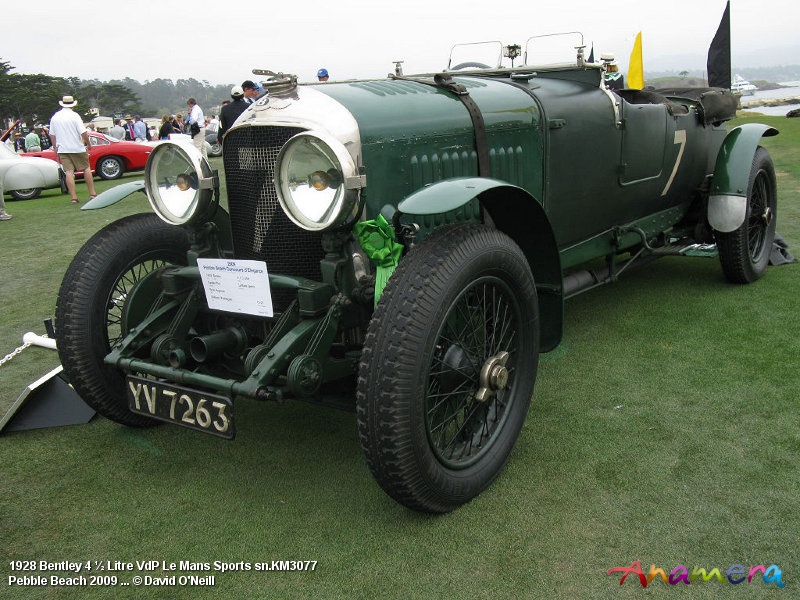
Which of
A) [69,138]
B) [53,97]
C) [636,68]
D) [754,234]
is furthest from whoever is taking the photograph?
[53,97]

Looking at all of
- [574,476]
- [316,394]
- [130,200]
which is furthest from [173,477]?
[130,200]

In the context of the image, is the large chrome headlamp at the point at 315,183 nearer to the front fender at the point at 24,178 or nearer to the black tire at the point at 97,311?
the black tire at the point at 97,311

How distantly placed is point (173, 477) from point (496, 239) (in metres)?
1.58

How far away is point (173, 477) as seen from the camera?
2.81m

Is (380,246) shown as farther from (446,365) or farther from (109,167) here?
(109,167)

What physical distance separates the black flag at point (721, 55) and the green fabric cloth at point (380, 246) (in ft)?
16.0

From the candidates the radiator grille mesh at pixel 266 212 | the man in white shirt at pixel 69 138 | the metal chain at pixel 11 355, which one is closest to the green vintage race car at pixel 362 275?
the radiator grille mesh at pixel 266 212

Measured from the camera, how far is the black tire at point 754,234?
4535mm

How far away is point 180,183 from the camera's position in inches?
116

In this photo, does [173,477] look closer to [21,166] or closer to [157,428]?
[157,428]

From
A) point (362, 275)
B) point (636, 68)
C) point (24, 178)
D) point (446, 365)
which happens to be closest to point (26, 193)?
point (24, 178)

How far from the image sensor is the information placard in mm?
2641

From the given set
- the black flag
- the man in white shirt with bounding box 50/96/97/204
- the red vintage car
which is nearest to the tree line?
the red vintage car

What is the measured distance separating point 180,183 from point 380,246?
3.18 feet
